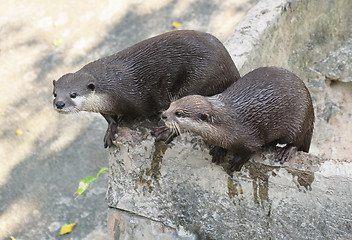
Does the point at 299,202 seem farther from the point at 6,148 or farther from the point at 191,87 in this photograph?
the point at 6,148

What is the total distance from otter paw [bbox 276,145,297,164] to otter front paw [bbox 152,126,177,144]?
49 cm

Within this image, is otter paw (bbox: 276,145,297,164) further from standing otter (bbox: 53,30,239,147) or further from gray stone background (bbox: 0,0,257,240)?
gray stone background (bbox: 0,0,257,240)

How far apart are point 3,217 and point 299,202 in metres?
2.33

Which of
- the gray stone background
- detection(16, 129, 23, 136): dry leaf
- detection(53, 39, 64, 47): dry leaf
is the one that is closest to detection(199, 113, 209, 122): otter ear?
the gray stone background

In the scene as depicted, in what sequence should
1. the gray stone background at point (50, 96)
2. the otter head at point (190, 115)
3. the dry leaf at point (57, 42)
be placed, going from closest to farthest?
the otter head at point (190, 115) → the gray stone background at point (50, 96) → the dry leaf at point (57, 42)

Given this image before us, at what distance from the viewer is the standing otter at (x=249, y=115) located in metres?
1.90

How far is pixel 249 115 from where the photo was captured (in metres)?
2.00

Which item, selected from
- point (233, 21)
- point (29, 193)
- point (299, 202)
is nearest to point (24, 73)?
point (29, 193)

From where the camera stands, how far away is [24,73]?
4.62m

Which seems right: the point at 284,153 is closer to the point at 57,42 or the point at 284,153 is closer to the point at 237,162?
the point at 237,162

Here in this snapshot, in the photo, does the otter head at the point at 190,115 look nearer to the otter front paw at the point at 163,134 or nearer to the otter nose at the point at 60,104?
the otter front paw at the point at 163,134

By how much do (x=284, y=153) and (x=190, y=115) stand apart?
1.65 ft

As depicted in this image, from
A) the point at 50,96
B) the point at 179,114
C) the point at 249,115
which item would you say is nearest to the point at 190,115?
the point at 179,114

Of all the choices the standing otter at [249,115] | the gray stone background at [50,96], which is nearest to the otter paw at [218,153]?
the standing otter at [249,115]
